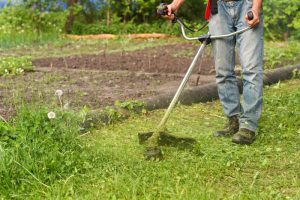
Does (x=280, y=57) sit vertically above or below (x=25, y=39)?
above

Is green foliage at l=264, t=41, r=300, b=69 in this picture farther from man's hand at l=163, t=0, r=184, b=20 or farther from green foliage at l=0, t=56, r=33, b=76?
man's hand at l=163, t=0, r=184, b=20

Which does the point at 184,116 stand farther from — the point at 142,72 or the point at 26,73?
the point at 26,73

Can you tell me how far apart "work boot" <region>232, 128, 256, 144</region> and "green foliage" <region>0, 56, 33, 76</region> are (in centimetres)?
356

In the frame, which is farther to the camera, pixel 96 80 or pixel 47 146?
pixel 96 80

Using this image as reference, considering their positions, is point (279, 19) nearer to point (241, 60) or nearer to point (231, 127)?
point (231, 127)

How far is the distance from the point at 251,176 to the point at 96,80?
394 centimetres

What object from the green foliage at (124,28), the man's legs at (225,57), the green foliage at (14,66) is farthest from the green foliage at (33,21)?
the man's legs at (225,57)

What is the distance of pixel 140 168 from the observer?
4.16m

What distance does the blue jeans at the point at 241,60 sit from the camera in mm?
4973

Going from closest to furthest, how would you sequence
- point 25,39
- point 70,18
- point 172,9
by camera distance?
point 172,9 < point 25,39 < point 70,18

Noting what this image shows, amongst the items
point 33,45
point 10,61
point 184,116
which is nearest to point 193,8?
point 33,45

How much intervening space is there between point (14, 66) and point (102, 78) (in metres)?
1.24

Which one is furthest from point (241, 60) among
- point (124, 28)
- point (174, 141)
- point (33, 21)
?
point (33, 21)

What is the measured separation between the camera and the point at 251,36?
493 centimetres
